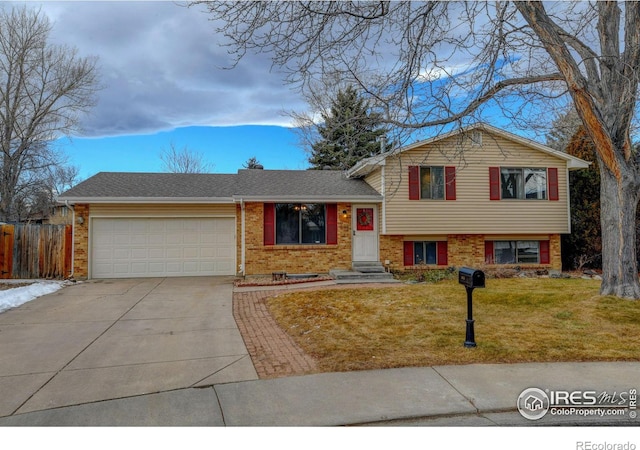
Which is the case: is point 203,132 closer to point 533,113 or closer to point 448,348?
point 533,113

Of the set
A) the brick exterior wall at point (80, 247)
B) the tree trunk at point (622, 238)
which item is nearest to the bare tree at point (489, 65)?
the tree trunk at point (622, 238)

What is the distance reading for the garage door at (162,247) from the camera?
1234cm

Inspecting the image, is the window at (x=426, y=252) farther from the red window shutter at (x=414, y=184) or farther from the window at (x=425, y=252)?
the red window shutter at (x=414, y=184)

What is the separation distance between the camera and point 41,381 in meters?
3.84

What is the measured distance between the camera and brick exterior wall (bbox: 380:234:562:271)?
1314 cm

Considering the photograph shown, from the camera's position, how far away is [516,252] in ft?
45.2

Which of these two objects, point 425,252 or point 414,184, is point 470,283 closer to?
point 414,184

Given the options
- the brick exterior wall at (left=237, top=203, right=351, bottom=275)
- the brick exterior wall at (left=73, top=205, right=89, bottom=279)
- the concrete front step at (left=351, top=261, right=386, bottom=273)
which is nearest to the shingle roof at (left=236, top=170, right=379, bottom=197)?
the brick exterior wall at (left=237, top=203, right=351, bottom=275)

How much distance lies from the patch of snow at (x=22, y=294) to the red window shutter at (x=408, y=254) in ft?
35.2

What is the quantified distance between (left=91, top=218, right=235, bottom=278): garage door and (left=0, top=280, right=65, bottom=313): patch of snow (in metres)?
1.94

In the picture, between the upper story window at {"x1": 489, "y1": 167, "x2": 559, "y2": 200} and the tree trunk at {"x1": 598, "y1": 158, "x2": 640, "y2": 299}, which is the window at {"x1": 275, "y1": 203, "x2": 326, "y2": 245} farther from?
the tree trunk at {"x1": 598, "y1": 158, "x2": 640, "y2": 299}

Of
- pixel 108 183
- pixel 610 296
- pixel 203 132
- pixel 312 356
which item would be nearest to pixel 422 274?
pixel 610 296

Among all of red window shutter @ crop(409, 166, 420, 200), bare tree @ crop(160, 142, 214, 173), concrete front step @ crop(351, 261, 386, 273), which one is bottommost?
concrete front step @ crop(351, 261, 386, 273)

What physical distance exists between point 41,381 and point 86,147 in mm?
21356
